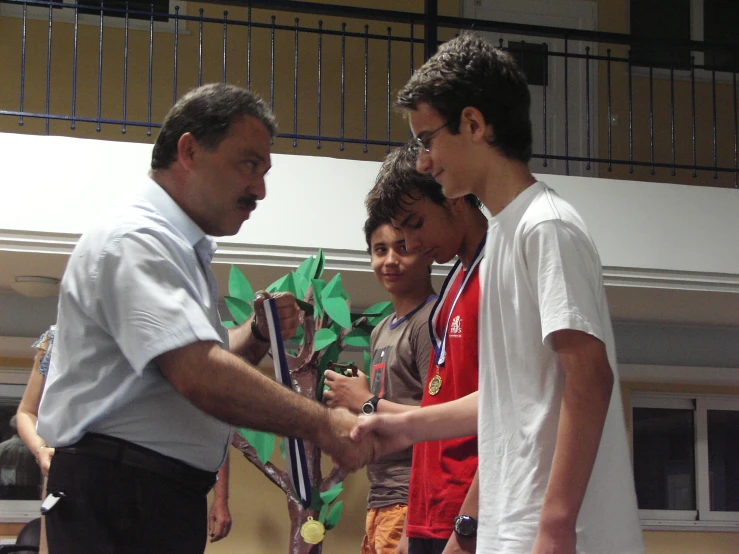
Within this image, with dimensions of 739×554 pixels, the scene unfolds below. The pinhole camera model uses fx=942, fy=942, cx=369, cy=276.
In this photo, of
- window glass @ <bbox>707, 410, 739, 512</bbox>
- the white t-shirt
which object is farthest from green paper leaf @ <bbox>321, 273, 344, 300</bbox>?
window glass @ <bbox>707, 410, 739, 512</bbox>

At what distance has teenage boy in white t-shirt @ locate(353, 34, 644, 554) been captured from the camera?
4.46ft

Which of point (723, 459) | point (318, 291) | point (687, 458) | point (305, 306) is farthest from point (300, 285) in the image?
point (723, 459)

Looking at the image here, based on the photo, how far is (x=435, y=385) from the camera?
1.98 metres

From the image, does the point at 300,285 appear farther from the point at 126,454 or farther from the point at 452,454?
the point at 126,454

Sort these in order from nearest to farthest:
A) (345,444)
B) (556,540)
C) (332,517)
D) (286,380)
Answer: (556,540) → (345,444) → (286,380) → (332,517)

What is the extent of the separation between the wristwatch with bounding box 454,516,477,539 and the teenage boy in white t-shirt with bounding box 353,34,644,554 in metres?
0.17

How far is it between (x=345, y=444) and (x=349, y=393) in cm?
59

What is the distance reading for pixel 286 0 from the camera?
5438 mm

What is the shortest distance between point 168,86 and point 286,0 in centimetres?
156

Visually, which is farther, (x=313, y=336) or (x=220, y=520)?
(x=220, y=520)

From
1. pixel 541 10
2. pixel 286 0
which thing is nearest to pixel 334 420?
pixel 286 0

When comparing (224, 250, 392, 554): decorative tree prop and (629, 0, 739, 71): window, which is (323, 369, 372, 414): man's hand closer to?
(224, 250, 392, 554): decorative tree prop

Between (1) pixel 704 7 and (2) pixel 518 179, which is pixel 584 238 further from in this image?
(1) pixel 704 7

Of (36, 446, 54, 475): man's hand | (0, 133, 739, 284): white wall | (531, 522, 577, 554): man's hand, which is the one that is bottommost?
(36, 446, 54, 475): man's hand
